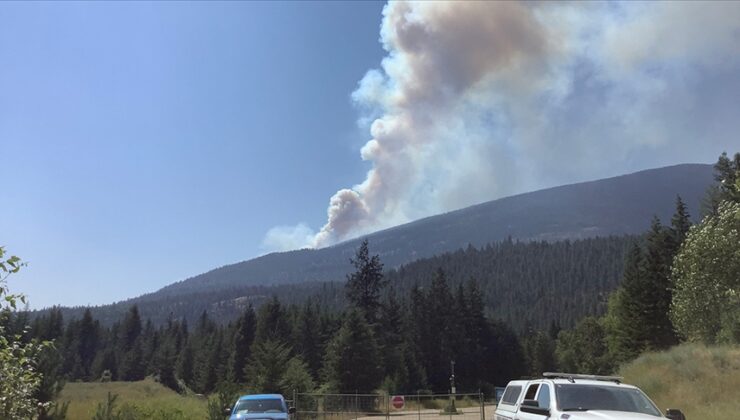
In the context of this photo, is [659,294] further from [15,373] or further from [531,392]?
[15,373]

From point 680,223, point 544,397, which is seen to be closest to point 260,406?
point 544,397

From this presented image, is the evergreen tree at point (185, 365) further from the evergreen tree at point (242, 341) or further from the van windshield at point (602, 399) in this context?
the van windshield at point (602, 399)

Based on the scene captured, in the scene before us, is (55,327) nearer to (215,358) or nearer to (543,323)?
(215,358)

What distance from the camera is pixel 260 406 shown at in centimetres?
1842

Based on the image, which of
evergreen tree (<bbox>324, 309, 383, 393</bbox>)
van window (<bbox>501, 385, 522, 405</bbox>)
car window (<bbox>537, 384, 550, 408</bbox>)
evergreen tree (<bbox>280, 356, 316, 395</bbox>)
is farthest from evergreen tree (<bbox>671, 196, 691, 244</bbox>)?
car window (<bbox>537, 384, 550, 408</bbox>)

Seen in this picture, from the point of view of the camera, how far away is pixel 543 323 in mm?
189125

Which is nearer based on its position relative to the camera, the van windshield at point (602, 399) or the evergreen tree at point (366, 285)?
the van windshield at point (602, 399)

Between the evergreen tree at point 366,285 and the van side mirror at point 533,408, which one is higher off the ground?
the evergreen tree at point 366,285

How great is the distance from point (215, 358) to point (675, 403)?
92.8 meters

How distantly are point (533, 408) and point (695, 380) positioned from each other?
70.8 feet

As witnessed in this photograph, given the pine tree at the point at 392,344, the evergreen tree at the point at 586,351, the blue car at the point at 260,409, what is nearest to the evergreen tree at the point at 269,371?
the blue car at the point at 260,409

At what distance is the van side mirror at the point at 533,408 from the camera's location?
1038cm

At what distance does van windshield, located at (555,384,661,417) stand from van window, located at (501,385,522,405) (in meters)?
2.55

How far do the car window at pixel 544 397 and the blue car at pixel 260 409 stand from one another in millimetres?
9078
